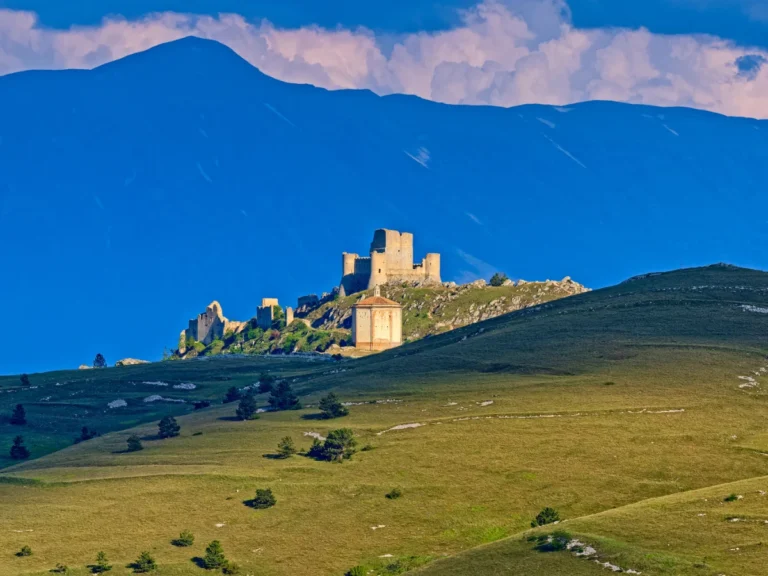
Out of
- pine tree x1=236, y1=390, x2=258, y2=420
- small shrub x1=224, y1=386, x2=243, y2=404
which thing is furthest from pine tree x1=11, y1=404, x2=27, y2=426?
pine tree x1=236, y1=390, x2=258, y2=420

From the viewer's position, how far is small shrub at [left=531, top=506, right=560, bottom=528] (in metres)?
74.5

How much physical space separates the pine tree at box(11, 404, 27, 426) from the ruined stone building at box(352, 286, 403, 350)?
59.9m

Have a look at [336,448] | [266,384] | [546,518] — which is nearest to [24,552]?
[336,448]

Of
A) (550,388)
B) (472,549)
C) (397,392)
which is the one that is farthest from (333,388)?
(472,549)

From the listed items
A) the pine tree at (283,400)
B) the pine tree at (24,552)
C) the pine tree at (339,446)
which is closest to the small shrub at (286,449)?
the pine tree at (339,446)

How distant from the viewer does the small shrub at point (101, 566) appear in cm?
7144

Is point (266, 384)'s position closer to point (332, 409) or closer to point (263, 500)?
point (332, 409)

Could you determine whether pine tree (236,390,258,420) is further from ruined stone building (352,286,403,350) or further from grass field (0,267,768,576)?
ruined stone building (352,286,403,350)

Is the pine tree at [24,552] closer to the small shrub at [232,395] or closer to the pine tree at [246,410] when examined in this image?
the pine tree at [246,410]

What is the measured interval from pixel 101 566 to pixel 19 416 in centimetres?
5794

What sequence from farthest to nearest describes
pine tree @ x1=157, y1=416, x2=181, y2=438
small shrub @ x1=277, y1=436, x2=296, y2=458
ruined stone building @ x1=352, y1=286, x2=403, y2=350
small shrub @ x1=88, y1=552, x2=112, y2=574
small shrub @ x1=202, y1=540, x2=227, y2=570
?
ruined stone building @ x1=352, y1=286, x2=403, y2=350
pine tree @ x1=157, y1=416, x2=181, y2=438
small shrub @ x1=277, y1=436, x2=296, y2=458
small shrub @ x1=202, y1=540, x2=227, y2=570
small shrub @ x1=88, y1=552, x2=112, y2=574

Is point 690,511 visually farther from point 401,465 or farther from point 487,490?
point 401,465

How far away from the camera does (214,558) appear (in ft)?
236

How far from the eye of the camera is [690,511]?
70125mm
